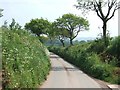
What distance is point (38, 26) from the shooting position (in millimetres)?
91625

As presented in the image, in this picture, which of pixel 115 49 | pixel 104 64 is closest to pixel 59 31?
pixel 115 49

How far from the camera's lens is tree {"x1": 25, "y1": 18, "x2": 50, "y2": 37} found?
89794 millimetres

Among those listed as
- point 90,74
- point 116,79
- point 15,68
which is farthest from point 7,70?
point 90,74

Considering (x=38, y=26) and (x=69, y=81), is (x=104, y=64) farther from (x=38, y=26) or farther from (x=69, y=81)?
(x=38, y=26)

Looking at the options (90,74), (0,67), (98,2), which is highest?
(98,2)

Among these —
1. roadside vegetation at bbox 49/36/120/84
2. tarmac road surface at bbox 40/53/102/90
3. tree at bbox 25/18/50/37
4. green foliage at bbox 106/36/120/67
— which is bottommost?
tarmac road surface at bbox 40/53/102/90

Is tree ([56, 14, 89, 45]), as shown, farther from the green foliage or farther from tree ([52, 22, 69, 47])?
the green foliage

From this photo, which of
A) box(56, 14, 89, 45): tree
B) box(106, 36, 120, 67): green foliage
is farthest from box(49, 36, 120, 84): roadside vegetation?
box(56, 14, 89, 45): tree

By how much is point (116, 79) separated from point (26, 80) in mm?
10263

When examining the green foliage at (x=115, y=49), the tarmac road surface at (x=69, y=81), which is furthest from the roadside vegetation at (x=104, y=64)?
the tarmac road surface at (x=69, y=81)

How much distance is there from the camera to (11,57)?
1556 cm

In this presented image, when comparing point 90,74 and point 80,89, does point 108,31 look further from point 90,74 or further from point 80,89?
point 80,89

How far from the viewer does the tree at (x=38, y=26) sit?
295 ft

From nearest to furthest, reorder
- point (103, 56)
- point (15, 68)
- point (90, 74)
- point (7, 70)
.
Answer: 1. point (7, 70)
2. point (15, 68)
3. point (90, 74)
4. point (103, 56)
